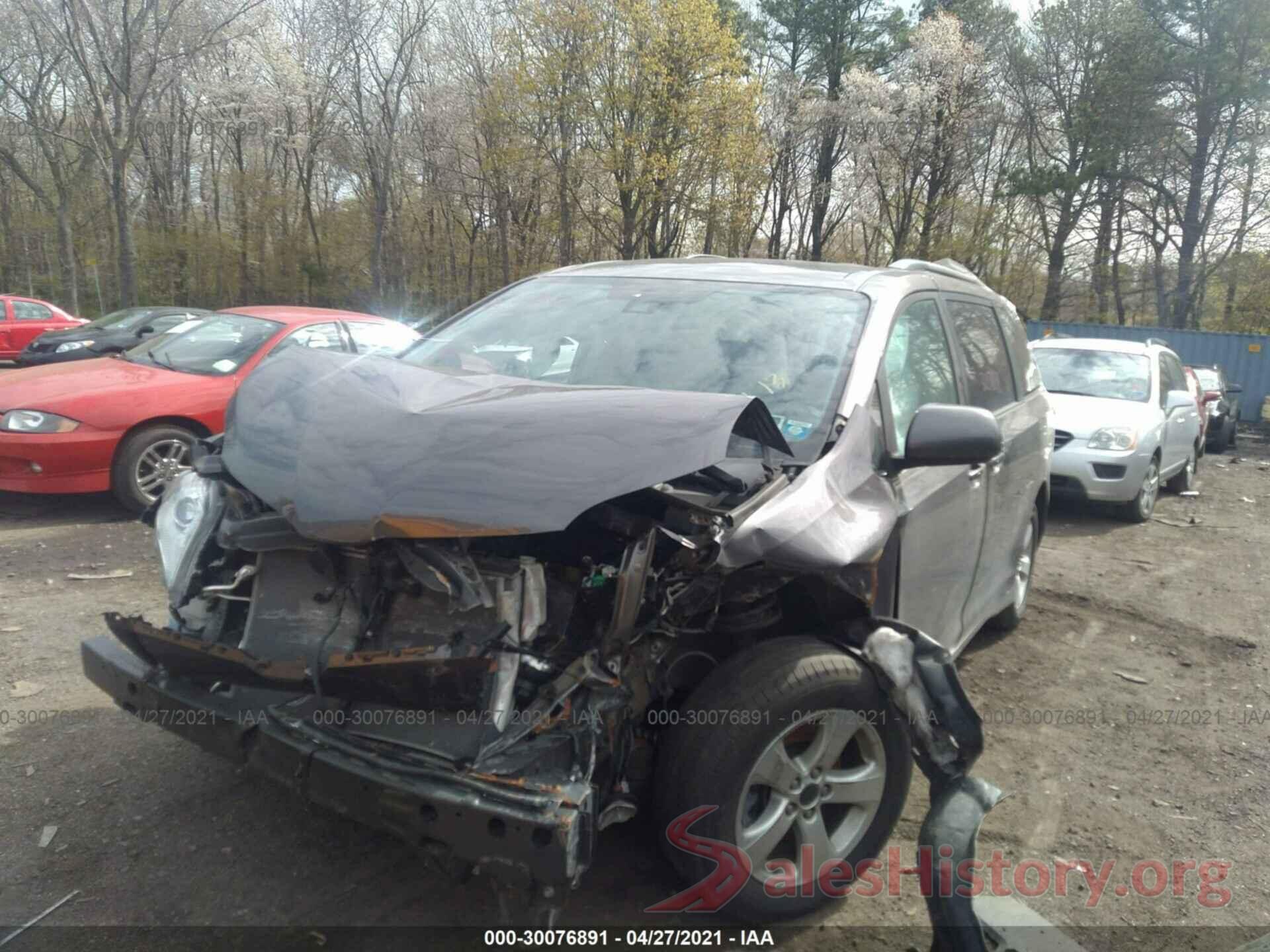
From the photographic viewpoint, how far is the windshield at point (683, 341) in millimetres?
3098

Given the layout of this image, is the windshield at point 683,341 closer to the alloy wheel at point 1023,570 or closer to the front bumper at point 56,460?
the alloy wheel at point 1023,570

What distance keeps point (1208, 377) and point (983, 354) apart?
1563 centimetres

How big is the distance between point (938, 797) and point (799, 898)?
491 millimetres

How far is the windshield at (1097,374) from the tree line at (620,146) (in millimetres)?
9559

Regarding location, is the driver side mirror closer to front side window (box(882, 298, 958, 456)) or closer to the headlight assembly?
front side window (box(882, 298, 958, 456))

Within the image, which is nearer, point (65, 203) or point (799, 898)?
point (799, 898)

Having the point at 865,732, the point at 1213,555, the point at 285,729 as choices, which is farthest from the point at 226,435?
the point at 1213,555

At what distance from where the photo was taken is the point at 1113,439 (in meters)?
8.42

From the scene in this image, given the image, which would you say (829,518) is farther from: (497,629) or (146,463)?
(146,463)

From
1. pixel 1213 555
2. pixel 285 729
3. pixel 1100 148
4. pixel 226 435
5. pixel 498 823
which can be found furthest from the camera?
pixel 1100 148

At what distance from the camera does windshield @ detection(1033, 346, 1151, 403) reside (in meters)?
9.38

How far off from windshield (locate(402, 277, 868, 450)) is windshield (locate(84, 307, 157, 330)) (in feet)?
50.0

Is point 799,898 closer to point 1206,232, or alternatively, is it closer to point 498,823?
point 498,823

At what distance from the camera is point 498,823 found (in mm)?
1996
